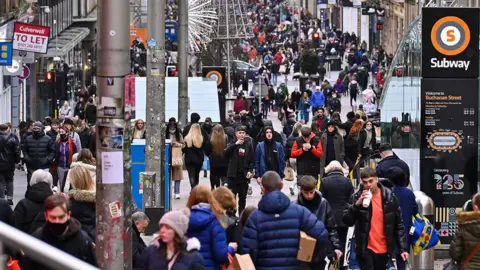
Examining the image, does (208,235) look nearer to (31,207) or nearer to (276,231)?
(276,231)

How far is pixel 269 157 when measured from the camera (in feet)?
71.4

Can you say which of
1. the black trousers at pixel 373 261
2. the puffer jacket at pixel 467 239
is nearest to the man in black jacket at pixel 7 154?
the black trousers at pixel 373 261

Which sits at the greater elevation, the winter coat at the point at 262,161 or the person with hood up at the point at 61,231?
the person with hood up at the point at 61,231

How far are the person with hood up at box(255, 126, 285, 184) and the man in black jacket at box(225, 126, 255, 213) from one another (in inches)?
5.8

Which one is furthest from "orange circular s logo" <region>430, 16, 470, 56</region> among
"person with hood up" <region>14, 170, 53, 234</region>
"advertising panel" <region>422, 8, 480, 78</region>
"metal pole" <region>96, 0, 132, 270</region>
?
"metal pole" <region>96, 0, 132, 270</region>

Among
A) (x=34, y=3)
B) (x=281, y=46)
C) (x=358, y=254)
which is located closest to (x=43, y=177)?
(x=358, y=254)

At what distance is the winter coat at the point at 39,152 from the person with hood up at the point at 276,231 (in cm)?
1296

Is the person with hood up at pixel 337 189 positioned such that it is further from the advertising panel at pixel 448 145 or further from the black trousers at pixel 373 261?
the black trousers at pixel 373 261

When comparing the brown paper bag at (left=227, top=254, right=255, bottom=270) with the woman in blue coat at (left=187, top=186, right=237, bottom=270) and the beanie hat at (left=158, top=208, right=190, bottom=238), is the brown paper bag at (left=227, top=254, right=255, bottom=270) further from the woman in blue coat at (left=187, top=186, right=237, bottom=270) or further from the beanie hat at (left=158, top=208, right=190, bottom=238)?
the beanie hat at (left=158, top=208, right=190, bottom=238)

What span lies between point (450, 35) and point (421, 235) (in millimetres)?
3715

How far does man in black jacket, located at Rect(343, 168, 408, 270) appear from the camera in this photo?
13.0 metres

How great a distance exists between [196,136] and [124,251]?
1317 cm

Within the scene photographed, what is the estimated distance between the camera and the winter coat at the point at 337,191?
15477mm

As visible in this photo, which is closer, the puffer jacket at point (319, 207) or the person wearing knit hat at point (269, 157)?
the puffer jacket at point (319, 207)
